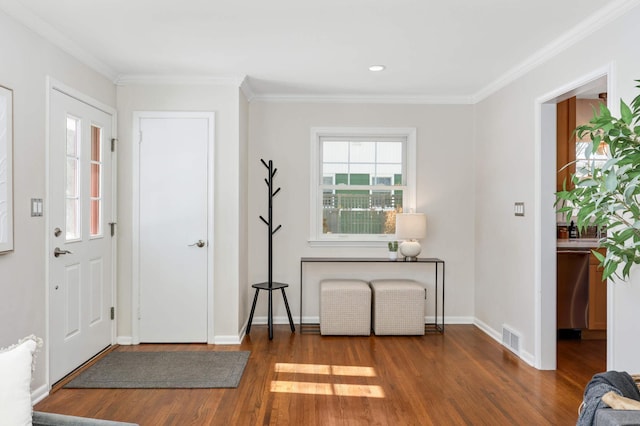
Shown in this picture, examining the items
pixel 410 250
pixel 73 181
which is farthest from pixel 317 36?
pixel 410 250

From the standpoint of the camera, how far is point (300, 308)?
5055 millimetres

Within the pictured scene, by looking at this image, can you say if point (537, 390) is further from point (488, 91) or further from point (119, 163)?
point (119, 163)

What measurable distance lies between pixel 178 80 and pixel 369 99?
200cm

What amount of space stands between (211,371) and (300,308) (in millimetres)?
1553

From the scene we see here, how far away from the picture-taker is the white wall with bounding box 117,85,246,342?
14.3 ft

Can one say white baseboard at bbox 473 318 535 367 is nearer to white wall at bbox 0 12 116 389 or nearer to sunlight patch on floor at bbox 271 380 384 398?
sunlight patch on floor at bbox 271 380 384 398

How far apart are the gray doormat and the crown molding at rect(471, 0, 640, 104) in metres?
3.35

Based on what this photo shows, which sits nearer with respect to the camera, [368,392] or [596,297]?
[368,392]

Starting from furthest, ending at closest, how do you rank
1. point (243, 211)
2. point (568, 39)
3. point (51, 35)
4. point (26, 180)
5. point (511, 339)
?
point (243, 211)
point (511, 339)
point (568, 39)
point (51, 35)
point (26, 180)

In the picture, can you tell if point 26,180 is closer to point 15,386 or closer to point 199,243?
point 199,243

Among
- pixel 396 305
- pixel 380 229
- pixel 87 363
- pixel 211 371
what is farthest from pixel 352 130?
pixel 87 363

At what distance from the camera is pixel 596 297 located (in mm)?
4371

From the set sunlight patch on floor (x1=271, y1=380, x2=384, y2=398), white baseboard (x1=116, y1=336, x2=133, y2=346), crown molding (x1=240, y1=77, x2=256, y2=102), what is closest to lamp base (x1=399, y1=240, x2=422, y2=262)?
sunlight patch on floor (x1=271, y1=380, x2=384, y2=398)

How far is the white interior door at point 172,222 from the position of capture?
4363 mm
